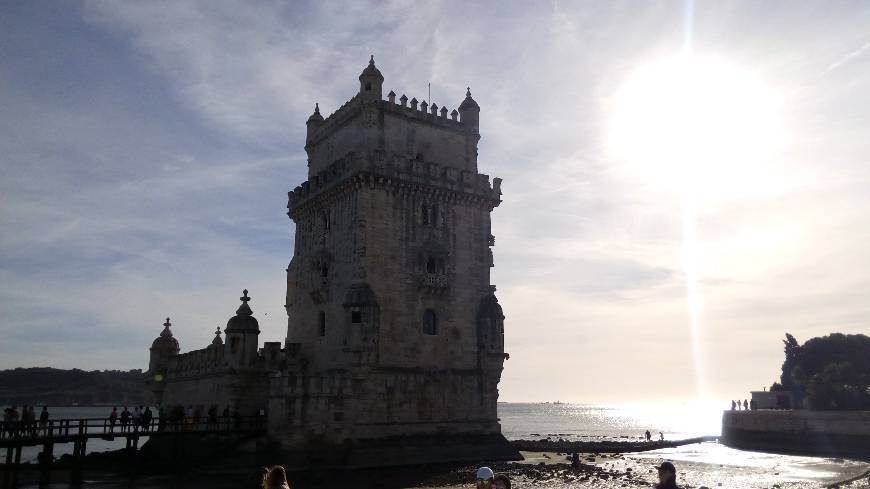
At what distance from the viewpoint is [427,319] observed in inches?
1607

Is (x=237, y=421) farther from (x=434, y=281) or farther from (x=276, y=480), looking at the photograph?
(x=276, y=480)

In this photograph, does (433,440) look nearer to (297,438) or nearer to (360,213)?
(297,438)

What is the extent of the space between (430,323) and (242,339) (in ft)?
35.3

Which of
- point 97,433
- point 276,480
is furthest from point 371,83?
point 276,480

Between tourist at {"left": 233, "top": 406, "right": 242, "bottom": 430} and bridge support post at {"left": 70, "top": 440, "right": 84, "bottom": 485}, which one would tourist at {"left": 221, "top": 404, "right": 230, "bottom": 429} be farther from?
bridge support post at {"left": 70, "top": 440, "right": 84, "bottom": 485}

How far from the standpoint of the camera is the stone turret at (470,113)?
150ft

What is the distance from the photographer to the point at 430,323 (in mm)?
40844

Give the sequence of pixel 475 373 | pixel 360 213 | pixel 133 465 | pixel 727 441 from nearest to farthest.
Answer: pixel 133 465, pixel 360 213, pixel 475 373, pixel 727 441

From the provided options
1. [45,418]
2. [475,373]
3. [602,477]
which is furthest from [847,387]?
[45,418]

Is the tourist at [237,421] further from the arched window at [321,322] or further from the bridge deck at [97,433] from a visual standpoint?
the arched window at [321,322]

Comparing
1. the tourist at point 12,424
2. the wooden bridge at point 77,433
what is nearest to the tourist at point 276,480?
the wooden bridge at point 77,433

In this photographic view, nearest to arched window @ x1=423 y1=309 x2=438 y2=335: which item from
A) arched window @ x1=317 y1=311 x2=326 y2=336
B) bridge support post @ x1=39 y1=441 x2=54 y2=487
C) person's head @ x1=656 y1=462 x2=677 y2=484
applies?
arched window @ x1=317 y1=311 x2=326 y2=336

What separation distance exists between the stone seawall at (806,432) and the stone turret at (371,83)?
46040 mm

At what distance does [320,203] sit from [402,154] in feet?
19.9
